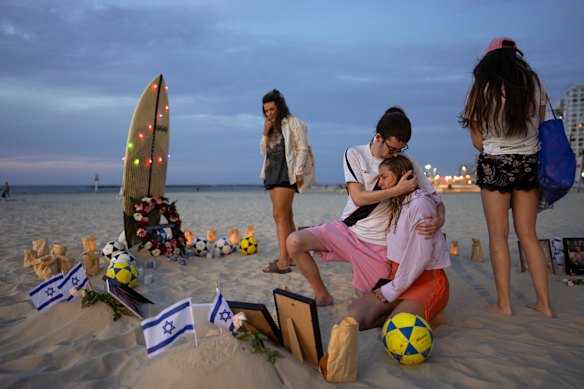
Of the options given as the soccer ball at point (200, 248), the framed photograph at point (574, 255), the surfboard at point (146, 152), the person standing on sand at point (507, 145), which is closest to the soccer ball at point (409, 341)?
the person standing on sand at point (507, 145)

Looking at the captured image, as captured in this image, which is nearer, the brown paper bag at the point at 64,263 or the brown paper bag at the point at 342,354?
the brown paper bag at the point at 342,354

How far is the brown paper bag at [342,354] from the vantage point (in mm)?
2031

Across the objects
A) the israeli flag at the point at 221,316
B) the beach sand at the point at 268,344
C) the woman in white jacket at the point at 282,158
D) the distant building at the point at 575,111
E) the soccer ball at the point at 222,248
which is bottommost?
the beach sand at the point at 268,344

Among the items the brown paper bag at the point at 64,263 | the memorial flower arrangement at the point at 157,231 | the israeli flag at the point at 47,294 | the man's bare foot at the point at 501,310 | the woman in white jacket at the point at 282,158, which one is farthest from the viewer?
the memorial flower arrangement at the point at 157,231

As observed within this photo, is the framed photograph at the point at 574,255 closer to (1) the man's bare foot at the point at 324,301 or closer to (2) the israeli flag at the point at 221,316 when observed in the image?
(1) the man's bare foot at the point at 324,301

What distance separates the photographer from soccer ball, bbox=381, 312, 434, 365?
2.30 metres

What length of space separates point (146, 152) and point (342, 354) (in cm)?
499

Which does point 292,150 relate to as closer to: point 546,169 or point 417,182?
point 417,182

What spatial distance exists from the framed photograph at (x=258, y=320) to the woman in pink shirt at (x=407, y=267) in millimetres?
879

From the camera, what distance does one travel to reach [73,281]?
309cm

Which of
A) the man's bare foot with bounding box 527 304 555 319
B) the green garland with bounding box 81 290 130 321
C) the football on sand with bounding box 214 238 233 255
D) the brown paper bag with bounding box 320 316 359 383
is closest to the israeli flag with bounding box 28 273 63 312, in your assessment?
the green garland with bounding box 81 290 130 321

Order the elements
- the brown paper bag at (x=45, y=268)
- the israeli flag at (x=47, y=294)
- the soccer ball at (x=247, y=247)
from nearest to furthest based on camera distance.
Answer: the israeli flag at (x=47, y=294) < the brown paper bag at (x=45, y=268) < the soccer ball at (x=247, y=247)

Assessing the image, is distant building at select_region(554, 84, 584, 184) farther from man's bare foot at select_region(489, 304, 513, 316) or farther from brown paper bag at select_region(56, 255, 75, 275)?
brown paper bag at select_region(56, 255, 75, 275)

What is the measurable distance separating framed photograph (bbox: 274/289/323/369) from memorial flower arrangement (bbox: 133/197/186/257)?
11.2ft
